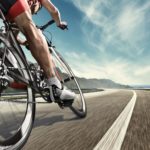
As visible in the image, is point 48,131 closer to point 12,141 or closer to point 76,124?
point 76,124

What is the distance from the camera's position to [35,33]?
397cm

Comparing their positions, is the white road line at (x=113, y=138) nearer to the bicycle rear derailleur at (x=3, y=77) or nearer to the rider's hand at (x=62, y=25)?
the bicycle rear derailleur at (x=3, y=77)

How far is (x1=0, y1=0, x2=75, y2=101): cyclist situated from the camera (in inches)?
145

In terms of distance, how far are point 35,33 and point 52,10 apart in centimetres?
110

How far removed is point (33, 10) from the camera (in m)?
4.57

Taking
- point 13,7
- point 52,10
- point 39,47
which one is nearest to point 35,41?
point 39,47

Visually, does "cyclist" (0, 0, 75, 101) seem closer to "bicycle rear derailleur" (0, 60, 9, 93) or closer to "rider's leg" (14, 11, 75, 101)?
"rider's leg" (14, 11, 75, 101)

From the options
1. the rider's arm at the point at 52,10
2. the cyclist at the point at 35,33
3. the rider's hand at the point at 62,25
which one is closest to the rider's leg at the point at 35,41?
the cyclist at the point at 35,33

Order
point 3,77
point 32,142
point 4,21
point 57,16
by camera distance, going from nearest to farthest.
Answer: point 3,77, point 4,21, point 32,142, point 57,16

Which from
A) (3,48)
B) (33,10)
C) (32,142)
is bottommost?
(32,142)

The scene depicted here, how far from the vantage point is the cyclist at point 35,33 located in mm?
3680

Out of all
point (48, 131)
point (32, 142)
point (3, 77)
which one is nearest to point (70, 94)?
point (48, 131)

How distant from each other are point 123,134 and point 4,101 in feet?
5.72

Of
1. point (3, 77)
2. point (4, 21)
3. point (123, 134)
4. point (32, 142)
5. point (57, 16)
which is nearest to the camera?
point (3, 77)
